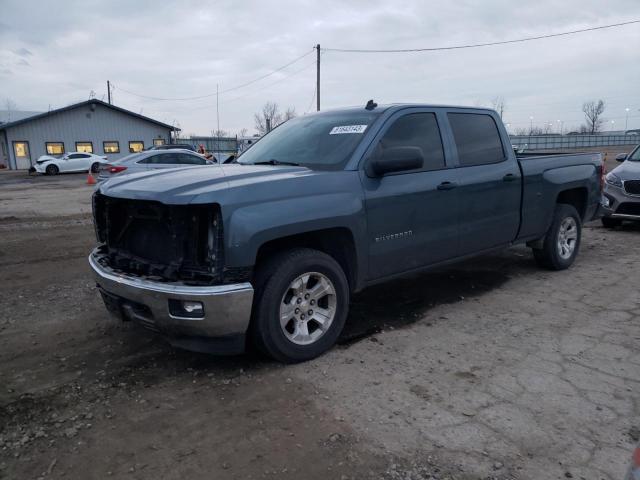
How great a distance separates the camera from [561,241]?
20.6ft

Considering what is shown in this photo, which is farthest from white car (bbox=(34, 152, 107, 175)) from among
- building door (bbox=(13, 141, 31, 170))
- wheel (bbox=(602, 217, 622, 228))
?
wheel (bbox=(602, 217, 622, 228))

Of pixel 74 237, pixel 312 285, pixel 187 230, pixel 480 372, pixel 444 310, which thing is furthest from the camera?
pixel 74 237

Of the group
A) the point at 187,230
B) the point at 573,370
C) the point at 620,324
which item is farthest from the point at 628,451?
the point at 187,230

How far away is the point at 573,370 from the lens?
3545 mm

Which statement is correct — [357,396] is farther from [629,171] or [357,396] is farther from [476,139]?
[629,171]

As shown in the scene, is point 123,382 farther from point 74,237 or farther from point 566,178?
point 74,237

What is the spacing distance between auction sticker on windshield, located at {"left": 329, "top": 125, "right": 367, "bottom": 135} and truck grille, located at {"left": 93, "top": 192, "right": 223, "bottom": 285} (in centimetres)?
162

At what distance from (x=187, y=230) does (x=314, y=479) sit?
1.72 m

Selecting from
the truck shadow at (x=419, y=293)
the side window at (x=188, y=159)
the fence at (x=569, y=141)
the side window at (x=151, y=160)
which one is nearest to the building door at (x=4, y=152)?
the side window at (x=151, y=160)

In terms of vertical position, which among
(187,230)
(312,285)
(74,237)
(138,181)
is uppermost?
(138,181)

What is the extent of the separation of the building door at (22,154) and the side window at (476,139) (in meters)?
42.2

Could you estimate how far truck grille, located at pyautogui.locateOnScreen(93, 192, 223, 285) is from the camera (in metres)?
3.23

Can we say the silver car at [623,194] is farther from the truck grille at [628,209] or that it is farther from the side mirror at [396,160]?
the side mirror at [396,160]

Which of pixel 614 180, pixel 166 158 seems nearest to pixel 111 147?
pixel 166 158
